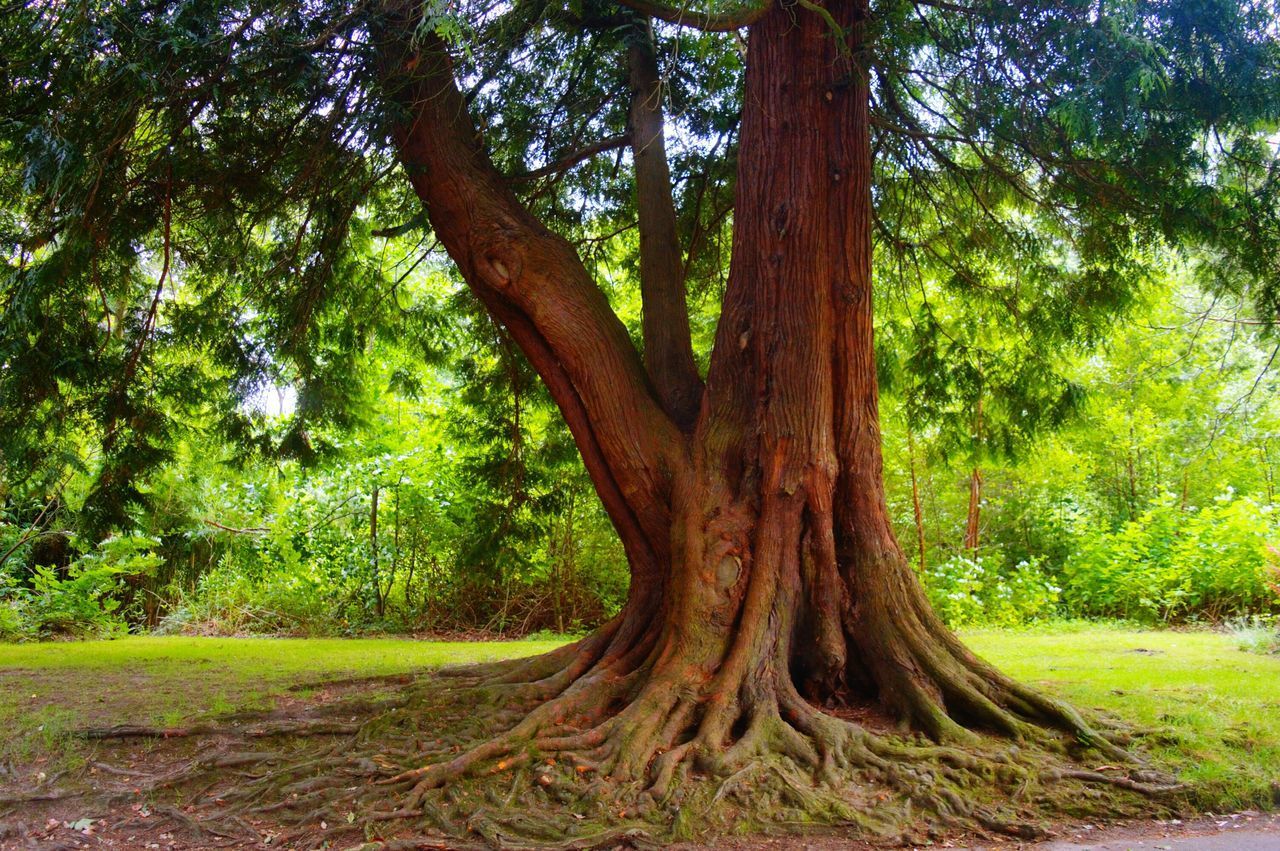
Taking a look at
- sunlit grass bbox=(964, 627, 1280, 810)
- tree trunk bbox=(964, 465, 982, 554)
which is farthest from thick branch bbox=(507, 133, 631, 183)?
tree trunk bbox=(964, 465, 982, 554)

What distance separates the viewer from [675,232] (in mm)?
6617

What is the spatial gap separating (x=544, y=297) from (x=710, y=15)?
1888 millimetres

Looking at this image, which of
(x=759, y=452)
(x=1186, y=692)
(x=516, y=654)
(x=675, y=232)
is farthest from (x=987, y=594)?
(x=759, y=452)

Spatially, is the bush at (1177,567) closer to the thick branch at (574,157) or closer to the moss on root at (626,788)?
the moss on root at (626,788)

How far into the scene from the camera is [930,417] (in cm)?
856

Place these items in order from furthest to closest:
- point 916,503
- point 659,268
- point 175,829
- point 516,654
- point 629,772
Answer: point 916,503
point 516,654
point 659,268
point 629,772
point 175,829

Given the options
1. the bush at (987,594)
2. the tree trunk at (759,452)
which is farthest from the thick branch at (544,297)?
the bush at (987,594)

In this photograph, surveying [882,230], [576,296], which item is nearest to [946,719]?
[576,296]

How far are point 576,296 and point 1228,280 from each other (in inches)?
175

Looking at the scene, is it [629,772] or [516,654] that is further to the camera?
[516,654]

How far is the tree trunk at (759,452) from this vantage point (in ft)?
16.6

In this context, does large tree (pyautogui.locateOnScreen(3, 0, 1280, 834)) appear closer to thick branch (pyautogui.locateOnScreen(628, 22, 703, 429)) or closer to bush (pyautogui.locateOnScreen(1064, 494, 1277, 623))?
thick branch (pyautogui.locateOnScreen(628, 22, 703, 429))

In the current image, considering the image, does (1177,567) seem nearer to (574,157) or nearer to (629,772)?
(574,157)

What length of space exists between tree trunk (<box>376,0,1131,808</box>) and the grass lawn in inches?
29.8
